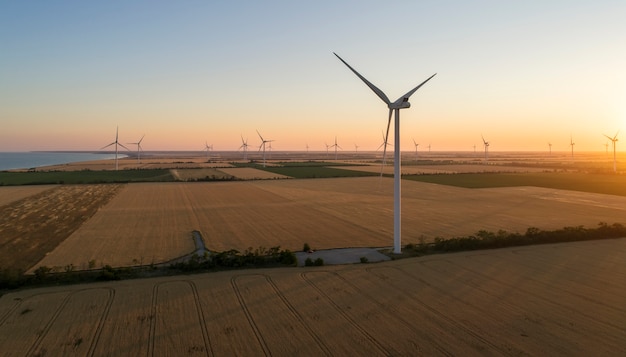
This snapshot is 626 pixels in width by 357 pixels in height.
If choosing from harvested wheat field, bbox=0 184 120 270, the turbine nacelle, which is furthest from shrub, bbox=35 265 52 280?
the turbine nacelle

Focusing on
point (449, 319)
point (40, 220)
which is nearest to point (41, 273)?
point (449, 319)

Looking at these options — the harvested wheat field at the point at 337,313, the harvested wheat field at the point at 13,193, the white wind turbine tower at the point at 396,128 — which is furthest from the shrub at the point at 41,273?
the harvested wheat field at the point at 13,193

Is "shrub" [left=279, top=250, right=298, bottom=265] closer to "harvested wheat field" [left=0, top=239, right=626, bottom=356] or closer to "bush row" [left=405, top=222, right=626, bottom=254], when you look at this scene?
"harvested wheat field" [left=0, top=239, right=626, bottom=356]

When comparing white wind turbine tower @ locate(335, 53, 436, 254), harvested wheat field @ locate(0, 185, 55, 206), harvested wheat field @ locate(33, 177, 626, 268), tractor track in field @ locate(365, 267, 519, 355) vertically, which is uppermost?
white wind turbine tower @ locate(335, 53, 436, 254)

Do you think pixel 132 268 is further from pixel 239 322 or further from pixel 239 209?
pixel 239 209

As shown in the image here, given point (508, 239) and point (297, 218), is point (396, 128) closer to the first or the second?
point (508, 239)

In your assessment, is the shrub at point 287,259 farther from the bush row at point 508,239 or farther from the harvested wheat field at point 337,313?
the bush row at point 508,239
